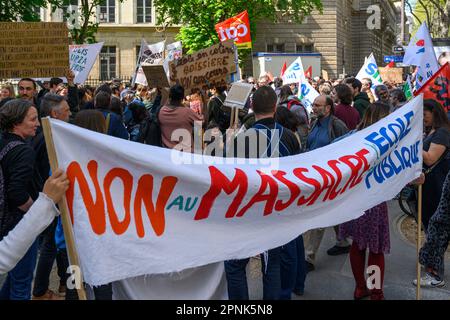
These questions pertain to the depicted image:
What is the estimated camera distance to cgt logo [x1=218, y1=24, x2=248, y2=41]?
15446mm

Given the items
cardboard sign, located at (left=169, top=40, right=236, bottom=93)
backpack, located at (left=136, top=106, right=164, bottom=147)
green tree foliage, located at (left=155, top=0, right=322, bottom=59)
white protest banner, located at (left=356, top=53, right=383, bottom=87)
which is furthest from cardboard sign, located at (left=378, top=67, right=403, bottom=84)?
backpack, located at (left=136, top=106, right=164, bottom=147)

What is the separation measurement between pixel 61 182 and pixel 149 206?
0.57 metres

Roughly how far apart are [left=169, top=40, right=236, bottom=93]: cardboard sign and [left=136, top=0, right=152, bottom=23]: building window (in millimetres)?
34598

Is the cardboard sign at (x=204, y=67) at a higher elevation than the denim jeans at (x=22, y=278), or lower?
higher

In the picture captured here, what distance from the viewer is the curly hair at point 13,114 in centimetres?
460

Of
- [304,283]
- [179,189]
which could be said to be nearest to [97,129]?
[179,189]

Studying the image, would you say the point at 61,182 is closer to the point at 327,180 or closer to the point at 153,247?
the point at 153,247

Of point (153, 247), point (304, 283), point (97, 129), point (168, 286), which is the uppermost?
point (97, 129)

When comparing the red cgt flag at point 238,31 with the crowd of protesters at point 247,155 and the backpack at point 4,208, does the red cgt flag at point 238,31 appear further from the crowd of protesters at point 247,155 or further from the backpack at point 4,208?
the backpack at point 4,208

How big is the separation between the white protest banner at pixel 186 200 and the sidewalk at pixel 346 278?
4.70ft

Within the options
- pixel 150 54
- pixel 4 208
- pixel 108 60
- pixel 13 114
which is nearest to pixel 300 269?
pixel 4 208

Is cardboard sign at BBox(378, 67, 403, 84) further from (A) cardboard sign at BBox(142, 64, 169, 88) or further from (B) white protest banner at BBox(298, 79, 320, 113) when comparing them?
(A) cardboard sign at BBox(142, 64, 169, 88)

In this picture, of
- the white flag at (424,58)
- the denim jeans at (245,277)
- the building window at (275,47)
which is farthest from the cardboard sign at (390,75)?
the building window at (275,47)
